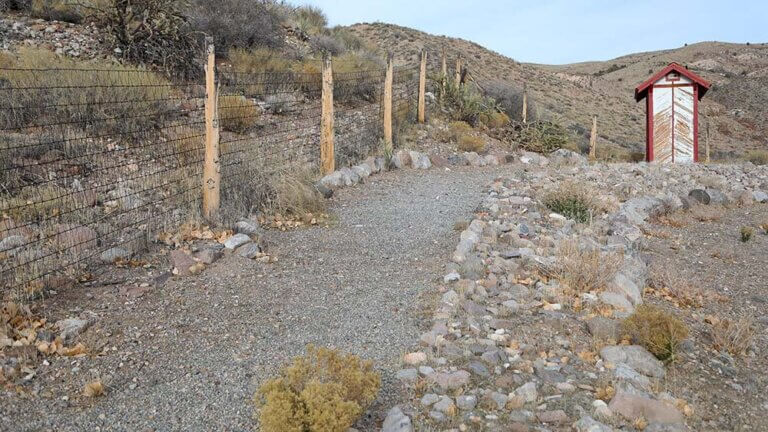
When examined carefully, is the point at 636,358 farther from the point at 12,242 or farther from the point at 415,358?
the point at 12,242

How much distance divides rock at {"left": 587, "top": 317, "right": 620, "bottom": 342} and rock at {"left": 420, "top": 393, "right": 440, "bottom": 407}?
5.51 ft

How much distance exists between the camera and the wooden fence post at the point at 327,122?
1039 cm

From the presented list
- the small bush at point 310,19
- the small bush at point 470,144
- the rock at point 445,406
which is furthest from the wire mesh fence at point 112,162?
the small bush at point 310,19

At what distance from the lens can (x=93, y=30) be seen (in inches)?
617

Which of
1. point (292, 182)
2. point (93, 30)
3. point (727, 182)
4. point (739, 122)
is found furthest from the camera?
point (739, 122)

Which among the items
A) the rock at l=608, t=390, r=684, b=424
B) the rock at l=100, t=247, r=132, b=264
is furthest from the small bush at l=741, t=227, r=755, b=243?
the rock at l=100, t=247, r=132, b=264

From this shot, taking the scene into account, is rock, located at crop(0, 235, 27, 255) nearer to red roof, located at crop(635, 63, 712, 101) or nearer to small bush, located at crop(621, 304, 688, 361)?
small bush, located at crop(621, 304, 688, 361)

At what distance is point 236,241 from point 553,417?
4197 millimetres

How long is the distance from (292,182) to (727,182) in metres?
9.37

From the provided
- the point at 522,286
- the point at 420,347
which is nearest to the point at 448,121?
the point at 522,286

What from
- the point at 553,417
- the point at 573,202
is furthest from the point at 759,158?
the point at 553,417

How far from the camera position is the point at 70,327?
4.80 m

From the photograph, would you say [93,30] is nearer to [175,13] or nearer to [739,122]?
[175,13]

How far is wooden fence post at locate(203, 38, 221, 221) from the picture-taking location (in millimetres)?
7477
